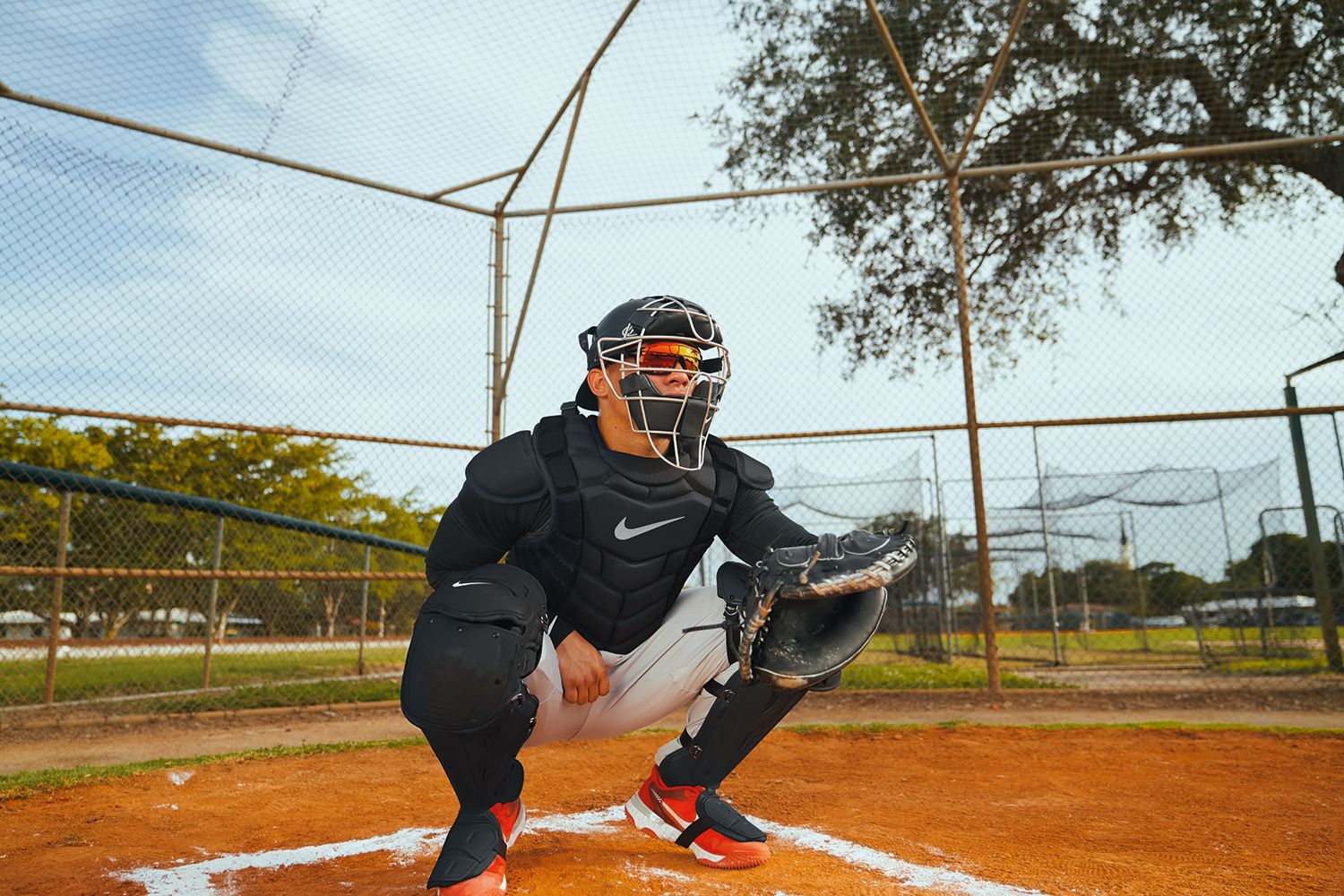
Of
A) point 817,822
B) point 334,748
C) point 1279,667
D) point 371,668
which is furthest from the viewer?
point 371,668

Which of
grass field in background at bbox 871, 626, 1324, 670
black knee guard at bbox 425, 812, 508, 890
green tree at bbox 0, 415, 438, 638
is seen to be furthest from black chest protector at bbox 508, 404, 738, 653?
grass field in background at bbox 871, 626, 1324, 670

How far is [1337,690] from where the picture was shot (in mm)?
6895

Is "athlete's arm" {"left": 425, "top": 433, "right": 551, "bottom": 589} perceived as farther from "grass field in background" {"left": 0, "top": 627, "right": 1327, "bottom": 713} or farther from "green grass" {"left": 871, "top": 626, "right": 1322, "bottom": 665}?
"green grass" {"left": 871, "top": 626, "right": 1322, "bottom": 665}

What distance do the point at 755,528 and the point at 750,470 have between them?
21cm

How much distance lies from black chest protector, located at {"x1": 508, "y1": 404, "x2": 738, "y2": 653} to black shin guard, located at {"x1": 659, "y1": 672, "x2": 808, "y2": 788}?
1.17ft

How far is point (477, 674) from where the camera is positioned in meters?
2.33

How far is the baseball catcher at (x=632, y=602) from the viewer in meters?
Answer: 2.37

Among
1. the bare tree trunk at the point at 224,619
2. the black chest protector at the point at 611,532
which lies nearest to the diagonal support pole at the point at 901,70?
the black chest protector at the point at 611,532

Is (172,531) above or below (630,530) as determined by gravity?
above

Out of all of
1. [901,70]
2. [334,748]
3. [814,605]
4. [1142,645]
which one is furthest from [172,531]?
[1142,645]

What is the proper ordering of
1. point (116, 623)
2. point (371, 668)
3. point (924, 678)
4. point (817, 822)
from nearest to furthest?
point (817, 822), point (924, 678), point (116, 623), point (371, 668)

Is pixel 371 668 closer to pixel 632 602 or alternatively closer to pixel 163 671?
pixel 163 671

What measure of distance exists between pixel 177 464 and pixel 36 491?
553 cm

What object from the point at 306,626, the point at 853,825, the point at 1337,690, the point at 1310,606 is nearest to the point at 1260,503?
the point at 1310,606
